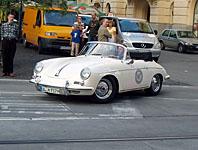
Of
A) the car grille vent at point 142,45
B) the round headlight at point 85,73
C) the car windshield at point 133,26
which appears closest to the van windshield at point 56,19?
the car windshield at point 133,26

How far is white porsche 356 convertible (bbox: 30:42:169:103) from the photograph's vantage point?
10.3 m

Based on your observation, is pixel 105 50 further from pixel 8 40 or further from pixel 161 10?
pixel 161 10

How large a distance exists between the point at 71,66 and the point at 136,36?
11397mm

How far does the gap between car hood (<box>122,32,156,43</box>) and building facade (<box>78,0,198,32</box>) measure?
17104 mm

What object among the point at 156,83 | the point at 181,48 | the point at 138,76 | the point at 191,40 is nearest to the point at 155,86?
the point at 156,83

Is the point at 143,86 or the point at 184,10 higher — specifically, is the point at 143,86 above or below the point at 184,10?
below

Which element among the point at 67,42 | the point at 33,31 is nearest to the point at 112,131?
the point at 67,42

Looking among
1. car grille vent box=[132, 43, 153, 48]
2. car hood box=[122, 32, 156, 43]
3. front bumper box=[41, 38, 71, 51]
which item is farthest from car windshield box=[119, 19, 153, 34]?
front bumper box=[41, 38, 71, 51]

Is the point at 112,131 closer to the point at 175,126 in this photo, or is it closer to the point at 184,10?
the point at 175,126

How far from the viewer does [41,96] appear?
445 inches

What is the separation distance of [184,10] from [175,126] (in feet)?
102

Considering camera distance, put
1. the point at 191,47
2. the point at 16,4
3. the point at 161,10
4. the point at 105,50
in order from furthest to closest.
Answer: the point at 161,10 < the point at 191,47 < the point at 16,4 < the point at 105,50

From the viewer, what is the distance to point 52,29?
21984mm

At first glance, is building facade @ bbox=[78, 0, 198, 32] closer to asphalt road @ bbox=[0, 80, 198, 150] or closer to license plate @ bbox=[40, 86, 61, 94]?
asphalt road @ bbox=[0, 80, 198, 150]
